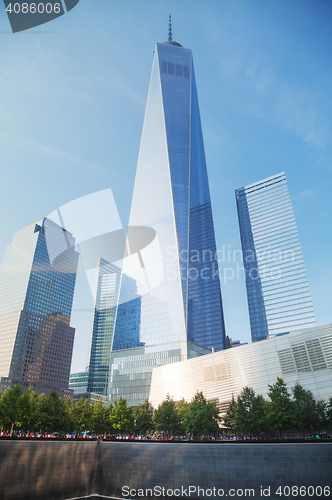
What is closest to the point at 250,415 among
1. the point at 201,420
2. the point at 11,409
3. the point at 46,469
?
the point at 201,420

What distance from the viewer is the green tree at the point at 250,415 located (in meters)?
48.5

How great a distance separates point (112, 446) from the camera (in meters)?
35.7

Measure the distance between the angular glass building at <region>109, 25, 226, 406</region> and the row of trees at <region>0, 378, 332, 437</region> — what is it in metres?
53.1

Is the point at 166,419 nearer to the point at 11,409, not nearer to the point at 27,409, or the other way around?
the point at 27,409

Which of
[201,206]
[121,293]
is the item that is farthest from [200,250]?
[121,293]

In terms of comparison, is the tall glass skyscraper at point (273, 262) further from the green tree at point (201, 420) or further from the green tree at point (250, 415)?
the green tree at point (250, 415)

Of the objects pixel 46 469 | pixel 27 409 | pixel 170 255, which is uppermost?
pixel 170 255

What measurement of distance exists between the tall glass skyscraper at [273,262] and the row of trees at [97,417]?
87.7 meters

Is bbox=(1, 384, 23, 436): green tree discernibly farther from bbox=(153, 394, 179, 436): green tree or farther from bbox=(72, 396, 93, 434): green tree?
bbox=(153, 394, 179, 436): green tree

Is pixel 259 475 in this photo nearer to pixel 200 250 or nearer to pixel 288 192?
pixel 200 250

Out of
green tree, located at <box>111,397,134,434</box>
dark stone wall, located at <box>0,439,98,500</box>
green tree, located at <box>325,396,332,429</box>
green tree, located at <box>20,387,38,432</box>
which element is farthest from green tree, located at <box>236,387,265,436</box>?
green tree, located at <box>20,387,38,432</box>

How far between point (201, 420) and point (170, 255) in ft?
298

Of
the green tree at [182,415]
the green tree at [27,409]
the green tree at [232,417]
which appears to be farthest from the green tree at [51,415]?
the green tree at [232,417]

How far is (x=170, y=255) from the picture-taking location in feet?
462
